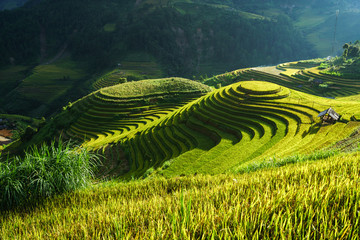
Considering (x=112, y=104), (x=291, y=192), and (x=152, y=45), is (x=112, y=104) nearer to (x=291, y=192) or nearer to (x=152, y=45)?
(x=291, y=192)

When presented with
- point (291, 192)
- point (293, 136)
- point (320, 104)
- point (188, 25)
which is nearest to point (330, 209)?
point (291, 192)

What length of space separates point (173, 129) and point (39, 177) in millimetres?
25704

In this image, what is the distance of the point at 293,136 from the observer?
23.1 m

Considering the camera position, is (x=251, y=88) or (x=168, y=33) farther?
(x=168, y=33)

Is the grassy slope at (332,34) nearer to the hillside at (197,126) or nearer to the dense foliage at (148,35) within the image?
the dense foliage at (148,35)

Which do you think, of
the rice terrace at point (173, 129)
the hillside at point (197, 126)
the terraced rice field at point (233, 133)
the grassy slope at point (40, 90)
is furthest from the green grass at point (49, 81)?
the terraced rice field at point (233, 133)

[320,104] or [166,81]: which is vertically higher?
[166,81]

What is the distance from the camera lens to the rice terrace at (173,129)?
4110 mm

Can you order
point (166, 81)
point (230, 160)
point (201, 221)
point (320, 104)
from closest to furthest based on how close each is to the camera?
point (201, 221) → point (230, 160) → point (320, 104) → point (166, 81)

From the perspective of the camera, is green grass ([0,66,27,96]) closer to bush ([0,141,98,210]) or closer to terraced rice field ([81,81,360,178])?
terraced rice field ([81,81,360,178])

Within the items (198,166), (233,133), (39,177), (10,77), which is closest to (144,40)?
(10,77)

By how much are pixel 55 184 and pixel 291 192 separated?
9.35 m

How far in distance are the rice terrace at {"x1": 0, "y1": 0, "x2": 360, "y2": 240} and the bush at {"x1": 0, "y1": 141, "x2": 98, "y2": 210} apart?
0.06 meters

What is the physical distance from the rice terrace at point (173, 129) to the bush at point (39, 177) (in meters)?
0.06
